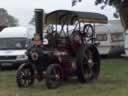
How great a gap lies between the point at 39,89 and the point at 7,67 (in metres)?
8.99

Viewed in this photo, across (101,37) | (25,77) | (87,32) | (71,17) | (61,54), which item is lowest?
(25,77)

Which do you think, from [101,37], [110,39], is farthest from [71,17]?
[101,37]

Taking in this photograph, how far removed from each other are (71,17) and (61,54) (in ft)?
5.97

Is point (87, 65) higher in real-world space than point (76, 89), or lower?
higher

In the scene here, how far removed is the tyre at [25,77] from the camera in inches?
603

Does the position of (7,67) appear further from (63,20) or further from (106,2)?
(106,2)

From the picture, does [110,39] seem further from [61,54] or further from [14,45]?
[61,54]

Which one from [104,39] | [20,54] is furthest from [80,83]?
[104,39]

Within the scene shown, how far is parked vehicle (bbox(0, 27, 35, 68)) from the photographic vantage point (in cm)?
2272

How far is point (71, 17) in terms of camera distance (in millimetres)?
17125

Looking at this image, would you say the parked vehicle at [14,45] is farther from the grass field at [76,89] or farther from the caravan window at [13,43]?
the grass field at [76,89]

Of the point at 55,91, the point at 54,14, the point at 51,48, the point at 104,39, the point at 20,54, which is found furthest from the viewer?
the point at 104,39

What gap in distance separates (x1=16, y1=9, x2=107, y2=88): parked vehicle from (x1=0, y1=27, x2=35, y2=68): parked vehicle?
5.00 m

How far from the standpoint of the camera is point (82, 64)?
640 inches
